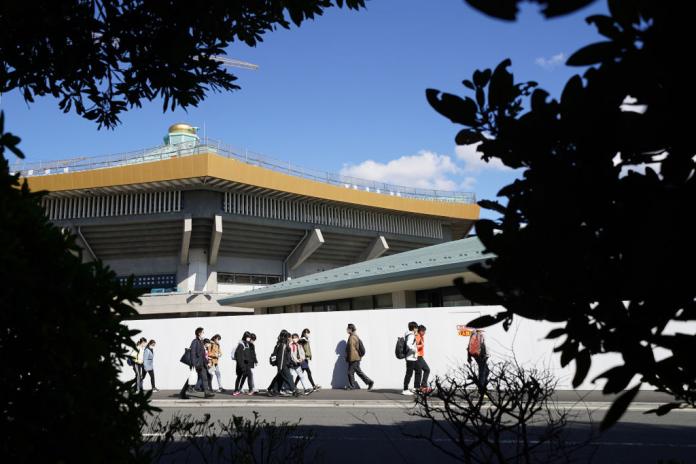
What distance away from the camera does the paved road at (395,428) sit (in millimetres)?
6320

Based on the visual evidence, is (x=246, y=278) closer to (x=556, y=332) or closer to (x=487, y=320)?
(x=487, y=320)

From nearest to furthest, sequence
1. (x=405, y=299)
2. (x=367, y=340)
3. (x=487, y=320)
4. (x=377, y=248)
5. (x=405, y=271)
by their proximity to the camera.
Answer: (x=487, y=320)
(x=367, y=340)
(x=405, y=271)
(x=405, y=299)
(x=377, y=248)

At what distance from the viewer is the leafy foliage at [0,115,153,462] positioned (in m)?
2.21

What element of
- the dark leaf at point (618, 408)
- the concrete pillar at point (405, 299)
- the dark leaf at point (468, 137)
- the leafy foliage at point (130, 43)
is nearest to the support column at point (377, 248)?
the concrete pillar at point (405, 299)

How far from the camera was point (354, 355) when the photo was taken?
1460 cm

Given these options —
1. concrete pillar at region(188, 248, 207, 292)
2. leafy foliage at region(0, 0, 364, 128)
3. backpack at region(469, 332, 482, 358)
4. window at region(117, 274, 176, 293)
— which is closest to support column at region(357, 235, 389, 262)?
concrete pillar at region(188, 248, 207, 292)

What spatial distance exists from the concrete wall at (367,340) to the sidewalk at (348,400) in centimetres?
110

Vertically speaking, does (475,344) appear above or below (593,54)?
below

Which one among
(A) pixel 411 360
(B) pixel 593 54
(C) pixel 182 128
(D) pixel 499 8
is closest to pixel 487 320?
(B) pixel 593 54

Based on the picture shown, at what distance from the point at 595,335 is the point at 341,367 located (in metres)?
15.0

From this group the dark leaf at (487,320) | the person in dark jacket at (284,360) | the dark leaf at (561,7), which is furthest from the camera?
the person in dark jacket at (284,360)

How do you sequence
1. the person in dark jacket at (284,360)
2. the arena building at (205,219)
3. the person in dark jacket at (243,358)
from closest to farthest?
the person in dark jacket at (284,360), the person in dark jacket at (243,358), the arena building at (205,219)

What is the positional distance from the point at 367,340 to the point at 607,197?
1472cm

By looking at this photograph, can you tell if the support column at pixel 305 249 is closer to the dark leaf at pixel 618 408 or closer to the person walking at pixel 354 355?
the person walking at pixel 354 355
